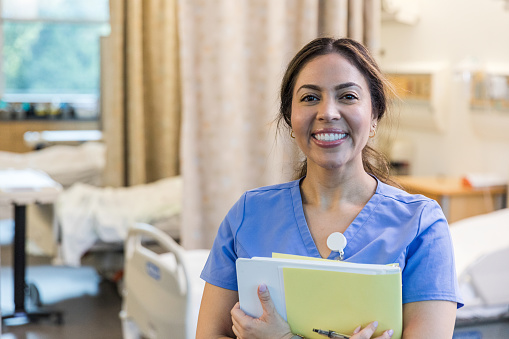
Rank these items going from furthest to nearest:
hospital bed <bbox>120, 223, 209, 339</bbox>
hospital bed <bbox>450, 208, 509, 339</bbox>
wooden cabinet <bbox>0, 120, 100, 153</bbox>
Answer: wooden cabinet <bbox>0, 120, 100, 153</bbox> < hospital bed <bbox>450, 208, 509, 339</bbox> < hospital bed <bbox>120, 223, 209, 339</bbox>

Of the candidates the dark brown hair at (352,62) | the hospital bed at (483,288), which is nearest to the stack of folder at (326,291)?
the dark brown hair at (352,62)

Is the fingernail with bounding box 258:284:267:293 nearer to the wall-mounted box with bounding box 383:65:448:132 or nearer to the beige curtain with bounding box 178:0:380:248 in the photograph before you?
the beige curtain with bounding box 178:0:380:248

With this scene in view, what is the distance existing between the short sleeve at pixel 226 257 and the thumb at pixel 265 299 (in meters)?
0.18

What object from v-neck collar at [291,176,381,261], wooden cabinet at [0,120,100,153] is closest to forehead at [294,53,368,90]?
v-neck collar at [291,176,381,261]

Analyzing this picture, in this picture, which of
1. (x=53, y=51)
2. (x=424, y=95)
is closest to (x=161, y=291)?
(x=424, y=95)

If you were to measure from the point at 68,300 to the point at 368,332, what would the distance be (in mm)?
3245

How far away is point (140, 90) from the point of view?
521 cm

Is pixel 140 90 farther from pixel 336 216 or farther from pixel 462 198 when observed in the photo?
pixel 336 216

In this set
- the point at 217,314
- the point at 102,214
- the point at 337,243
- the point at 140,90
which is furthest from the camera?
the point at 140,90

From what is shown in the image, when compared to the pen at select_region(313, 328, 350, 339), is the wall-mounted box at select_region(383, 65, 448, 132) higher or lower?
higher

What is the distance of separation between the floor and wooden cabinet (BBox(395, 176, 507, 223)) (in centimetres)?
181

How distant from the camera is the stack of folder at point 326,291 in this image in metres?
1.22

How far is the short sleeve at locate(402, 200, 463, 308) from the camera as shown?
1.29m

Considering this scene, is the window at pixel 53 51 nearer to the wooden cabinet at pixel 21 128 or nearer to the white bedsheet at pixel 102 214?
the wooden cabinet at pixel 21 128
